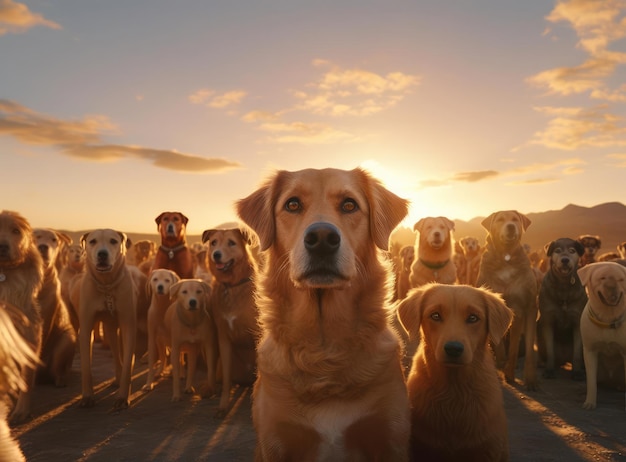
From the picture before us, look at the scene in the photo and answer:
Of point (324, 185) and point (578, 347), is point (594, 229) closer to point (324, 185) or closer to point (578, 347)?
point (578, 347)

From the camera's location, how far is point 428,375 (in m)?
4.28

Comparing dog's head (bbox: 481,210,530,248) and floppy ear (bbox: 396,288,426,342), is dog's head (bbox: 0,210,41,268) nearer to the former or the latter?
floppy ear (bbox: 396,288,426,342)

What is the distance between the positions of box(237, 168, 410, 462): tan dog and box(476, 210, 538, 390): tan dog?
17.7 feet

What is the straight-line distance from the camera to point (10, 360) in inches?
81.8

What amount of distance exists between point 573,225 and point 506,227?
307 feet

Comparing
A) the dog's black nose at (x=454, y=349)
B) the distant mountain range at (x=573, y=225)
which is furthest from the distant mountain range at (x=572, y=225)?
the dog's black nose at (x=454, y=349)

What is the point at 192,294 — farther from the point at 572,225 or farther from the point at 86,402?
the point at 572,225

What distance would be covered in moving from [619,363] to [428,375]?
4.88 meters

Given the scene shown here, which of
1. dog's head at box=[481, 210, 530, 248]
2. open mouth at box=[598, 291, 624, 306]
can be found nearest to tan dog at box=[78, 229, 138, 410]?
dog's head at box=[481, 210, 530, 248]

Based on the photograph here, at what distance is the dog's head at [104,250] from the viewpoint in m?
6.99

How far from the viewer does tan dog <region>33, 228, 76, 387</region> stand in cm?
760

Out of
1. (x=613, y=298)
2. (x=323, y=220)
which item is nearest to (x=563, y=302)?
(x=613, y=298)

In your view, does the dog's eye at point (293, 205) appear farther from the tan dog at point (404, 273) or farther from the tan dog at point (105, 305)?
the tan dog at point (404, 273)

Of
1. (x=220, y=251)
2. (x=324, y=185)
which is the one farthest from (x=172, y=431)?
(x=324, y=185)
